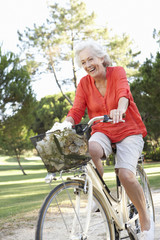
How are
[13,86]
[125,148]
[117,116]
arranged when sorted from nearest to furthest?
[117,116] < [125,148] < [13,86]

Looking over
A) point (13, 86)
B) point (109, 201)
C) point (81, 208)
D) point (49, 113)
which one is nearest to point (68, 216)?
point (81, 208)

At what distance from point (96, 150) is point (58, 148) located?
2.00 ft

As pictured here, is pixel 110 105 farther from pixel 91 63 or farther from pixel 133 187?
pixel 133 187

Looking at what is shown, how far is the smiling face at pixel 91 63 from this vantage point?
9.37ft

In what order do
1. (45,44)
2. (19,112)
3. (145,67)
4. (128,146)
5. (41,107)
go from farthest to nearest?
1. (41,107)
2. (45,44)
3. (19,112)
4. (145,67)
5. (128,146)

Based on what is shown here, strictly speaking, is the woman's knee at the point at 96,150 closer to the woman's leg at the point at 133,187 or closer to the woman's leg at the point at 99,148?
the woman's leg at the point at 99,148

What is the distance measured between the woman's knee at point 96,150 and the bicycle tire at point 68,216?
29 centimetres

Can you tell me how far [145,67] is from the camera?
55.2 feet

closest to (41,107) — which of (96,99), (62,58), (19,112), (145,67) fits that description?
(62,58)

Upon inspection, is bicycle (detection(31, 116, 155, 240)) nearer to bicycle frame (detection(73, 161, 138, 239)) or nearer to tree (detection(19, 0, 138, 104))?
bicycle frame (detection(73, 161, 138, 239))

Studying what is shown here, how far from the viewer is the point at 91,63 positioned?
286cm

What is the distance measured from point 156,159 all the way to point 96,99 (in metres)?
28.3

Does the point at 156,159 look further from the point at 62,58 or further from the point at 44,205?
the point at 44,205

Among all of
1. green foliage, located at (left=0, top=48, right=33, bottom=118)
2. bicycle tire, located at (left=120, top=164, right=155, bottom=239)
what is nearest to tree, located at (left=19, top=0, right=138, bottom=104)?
green foliage, located at (left=0, top=48, right=33, bottom=118)
